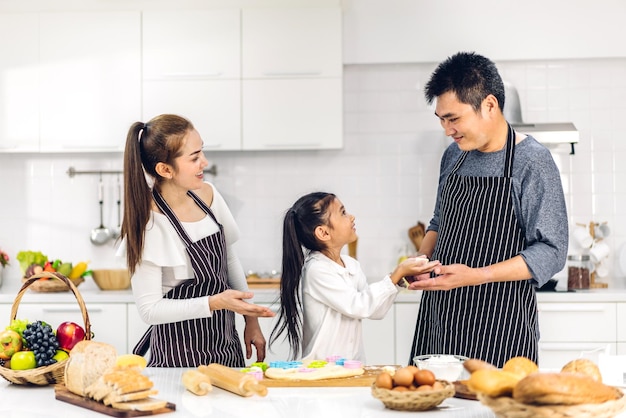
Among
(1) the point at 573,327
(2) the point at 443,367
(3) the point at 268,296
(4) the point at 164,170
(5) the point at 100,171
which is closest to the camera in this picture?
(2) the point at 443,367

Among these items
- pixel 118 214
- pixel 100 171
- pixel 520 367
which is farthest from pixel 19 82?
pixel 520 367

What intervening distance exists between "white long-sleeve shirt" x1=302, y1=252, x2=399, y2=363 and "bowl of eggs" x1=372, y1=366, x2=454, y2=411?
687mm

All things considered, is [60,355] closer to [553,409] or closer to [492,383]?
[492,383]

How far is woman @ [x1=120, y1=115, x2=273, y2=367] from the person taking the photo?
7.72 ft

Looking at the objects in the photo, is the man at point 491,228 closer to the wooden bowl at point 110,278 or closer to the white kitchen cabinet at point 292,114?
the white kitchen cabinet at point 292,114

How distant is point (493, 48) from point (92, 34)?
2.10 meters

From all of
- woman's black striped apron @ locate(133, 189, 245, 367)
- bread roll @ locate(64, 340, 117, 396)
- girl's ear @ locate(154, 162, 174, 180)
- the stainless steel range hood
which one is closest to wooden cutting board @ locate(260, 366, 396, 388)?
bread roll @ locate(64, 340, 117, 396)

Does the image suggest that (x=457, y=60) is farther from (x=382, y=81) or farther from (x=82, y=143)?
(x=82, y=143)

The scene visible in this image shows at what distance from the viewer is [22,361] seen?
6.64ft

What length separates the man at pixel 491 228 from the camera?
2328 mm

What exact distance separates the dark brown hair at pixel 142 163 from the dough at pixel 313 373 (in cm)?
57

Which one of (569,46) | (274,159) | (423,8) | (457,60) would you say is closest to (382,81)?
(423,8)

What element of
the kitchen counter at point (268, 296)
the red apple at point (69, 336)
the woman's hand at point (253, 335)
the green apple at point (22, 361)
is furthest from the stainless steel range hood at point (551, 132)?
the green apple at point (22, 361)

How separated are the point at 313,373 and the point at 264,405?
0.25 metres
